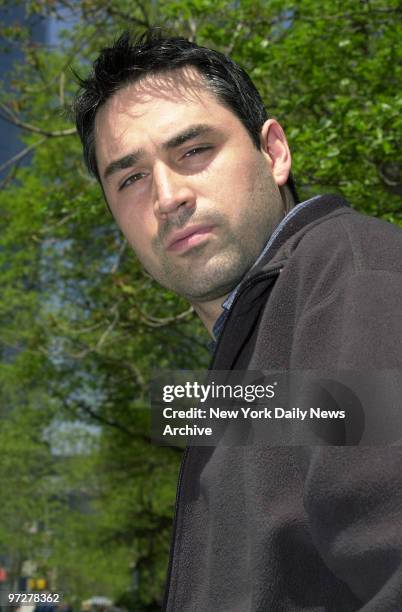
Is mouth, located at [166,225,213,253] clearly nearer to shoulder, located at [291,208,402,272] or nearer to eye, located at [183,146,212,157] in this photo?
eye, located at [183,146,212,157]

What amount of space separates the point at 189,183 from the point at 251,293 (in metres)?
0.45

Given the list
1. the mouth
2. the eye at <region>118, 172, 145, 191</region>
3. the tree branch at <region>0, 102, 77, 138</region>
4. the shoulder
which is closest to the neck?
the mouth

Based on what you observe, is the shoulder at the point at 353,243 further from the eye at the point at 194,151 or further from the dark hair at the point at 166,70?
the dark hair at the point at 166,70

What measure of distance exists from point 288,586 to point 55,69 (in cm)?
2156

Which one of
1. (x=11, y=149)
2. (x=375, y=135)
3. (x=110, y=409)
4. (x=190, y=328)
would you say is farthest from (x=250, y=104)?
(x=11, y=149)

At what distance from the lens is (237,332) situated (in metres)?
1.67

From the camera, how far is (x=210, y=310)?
84.8 inches

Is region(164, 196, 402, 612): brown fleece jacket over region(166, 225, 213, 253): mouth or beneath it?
beneath

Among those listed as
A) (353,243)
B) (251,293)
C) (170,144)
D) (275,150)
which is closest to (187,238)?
(170,144)

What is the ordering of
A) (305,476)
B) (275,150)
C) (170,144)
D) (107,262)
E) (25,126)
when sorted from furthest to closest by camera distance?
(107,262)
(25,126)
(275,150)
(170,144)
(305,476)

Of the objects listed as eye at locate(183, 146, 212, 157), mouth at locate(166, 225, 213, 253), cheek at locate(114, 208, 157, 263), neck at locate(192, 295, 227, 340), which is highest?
eye at locate(183, 146, 212, 157)

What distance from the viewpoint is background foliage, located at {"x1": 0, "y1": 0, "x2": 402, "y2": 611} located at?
926cm

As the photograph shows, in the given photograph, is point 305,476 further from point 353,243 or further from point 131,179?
point 131,179

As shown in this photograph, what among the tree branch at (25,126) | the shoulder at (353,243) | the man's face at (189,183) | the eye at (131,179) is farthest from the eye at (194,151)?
the tree branch at (25,126)
